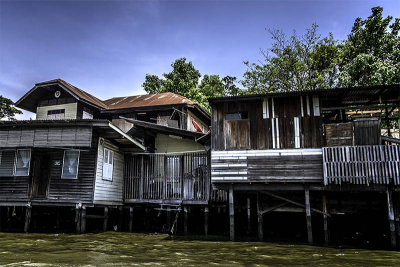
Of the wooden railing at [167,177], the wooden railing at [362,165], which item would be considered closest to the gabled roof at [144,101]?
the wooden railing at [167,177]

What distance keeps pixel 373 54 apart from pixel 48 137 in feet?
75.1

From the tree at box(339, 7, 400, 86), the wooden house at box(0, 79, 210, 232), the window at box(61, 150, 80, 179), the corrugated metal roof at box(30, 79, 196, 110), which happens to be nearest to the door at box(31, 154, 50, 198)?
the wooden house at box(0, 79, 210, 232)

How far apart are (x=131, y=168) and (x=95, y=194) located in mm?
3007

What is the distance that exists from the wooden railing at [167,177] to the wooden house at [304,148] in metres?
2.54

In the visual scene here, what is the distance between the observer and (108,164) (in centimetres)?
1557

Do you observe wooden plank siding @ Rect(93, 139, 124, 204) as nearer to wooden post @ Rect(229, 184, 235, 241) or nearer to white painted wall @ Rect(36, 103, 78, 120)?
wooden post @ Rect(229, 184, 235, 241)

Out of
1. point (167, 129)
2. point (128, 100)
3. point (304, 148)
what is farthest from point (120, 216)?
point (128, 100)

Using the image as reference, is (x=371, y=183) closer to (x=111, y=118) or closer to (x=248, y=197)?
(x=248, y=197)

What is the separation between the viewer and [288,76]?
2677 cm

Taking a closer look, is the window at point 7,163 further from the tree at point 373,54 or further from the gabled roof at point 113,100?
the tree at point 373,54

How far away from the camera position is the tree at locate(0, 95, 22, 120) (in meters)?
28.6

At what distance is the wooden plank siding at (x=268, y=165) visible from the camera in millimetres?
12320

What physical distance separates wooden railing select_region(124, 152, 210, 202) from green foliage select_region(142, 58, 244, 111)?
1500cm

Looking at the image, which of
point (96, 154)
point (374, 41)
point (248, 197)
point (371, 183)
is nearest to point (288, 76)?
point (374, 41)
